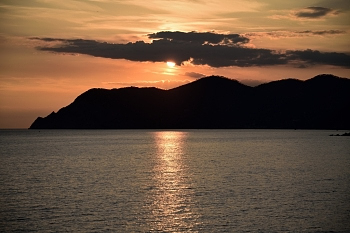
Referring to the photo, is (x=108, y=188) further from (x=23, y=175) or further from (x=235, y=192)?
(x=23, y=175)

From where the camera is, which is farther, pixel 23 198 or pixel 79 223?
pixel 23 198

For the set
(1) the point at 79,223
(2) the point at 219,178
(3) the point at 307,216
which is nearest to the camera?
(1) the point at 79,223

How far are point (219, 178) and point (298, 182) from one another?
12713 millimetres

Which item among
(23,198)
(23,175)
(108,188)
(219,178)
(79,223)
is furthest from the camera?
(23,175)

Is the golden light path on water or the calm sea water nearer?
the golden light path on water

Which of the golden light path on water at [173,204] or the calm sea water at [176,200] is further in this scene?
the calm sea water at [176,200]

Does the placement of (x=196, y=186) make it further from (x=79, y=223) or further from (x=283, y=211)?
(x=79, y=223)

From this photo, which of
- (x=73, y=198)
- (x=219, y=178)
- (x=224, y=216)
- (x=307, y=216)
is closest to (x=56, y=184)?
(x=73, y=198)

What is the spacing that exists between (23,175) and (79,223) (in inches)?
1724

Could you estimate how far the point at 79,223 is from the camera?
4444cm

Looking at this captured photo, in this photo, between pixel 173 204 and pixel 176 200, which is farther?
pixel 176 200

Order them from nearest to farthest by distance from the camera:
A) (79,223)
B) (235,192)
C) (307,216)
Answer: (79,223) < (307,216) < (235,192)

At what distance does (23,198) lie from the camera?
57.8m

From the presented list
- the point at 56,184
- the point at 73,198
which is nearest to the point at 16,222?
the point at 73,198
